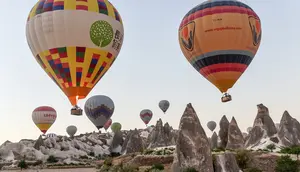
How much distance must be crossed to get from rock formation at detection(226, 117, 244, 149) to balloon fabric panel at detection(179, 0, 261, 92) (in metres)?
19.1

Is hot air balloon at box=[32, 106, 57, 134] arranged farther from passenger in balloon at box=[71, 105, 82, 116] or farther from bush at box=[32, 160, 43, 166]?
passenger in balloon at box=[71, 105, 82, 116]

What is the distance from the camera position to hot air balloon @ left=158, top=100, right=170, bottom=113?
438 feet

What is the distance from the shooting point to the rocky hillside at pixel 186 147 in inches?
1203

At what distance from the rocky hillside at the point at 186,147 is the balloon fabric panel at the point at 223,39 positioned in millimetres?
7890

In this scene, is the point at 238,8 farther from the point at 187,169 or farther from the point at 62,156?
the point at 62,156

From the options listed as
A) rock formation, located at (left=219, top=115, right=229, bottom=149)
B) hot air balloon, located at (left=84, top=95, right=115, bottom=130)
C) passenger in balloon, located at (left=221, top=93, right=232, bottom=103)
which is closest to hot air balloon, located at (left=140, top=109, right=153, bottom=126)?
hot air balloon, located at (left=84, top=95, right=115, bottom=130)

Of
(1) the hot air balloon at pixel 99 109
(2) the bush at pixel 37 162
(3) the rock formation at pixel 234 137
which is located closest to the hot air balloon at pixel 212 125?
(1) the hot air balloon at pixel 99 109

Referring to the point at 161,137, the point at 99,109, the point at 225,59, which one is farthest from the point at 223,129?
the point at 99,109

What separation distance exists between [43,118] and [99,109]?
663 inches

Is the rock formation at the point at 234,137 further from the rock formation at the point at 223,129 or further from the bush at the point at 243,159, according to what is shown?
the bush at the point at 243,159

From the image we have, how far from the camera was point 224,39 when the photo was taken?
37406 millimetres

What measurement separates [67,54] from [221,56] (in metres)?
16.6

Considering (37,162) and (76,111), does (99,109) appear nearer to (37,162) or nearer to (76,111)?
(37,162)

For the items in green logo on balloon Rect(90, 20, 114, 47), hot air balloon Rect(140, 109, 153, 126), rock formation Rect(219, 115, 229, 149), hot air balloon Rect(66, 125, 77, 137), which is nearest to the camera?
green logo on balloon Rect(90, 20, 114, 47)
